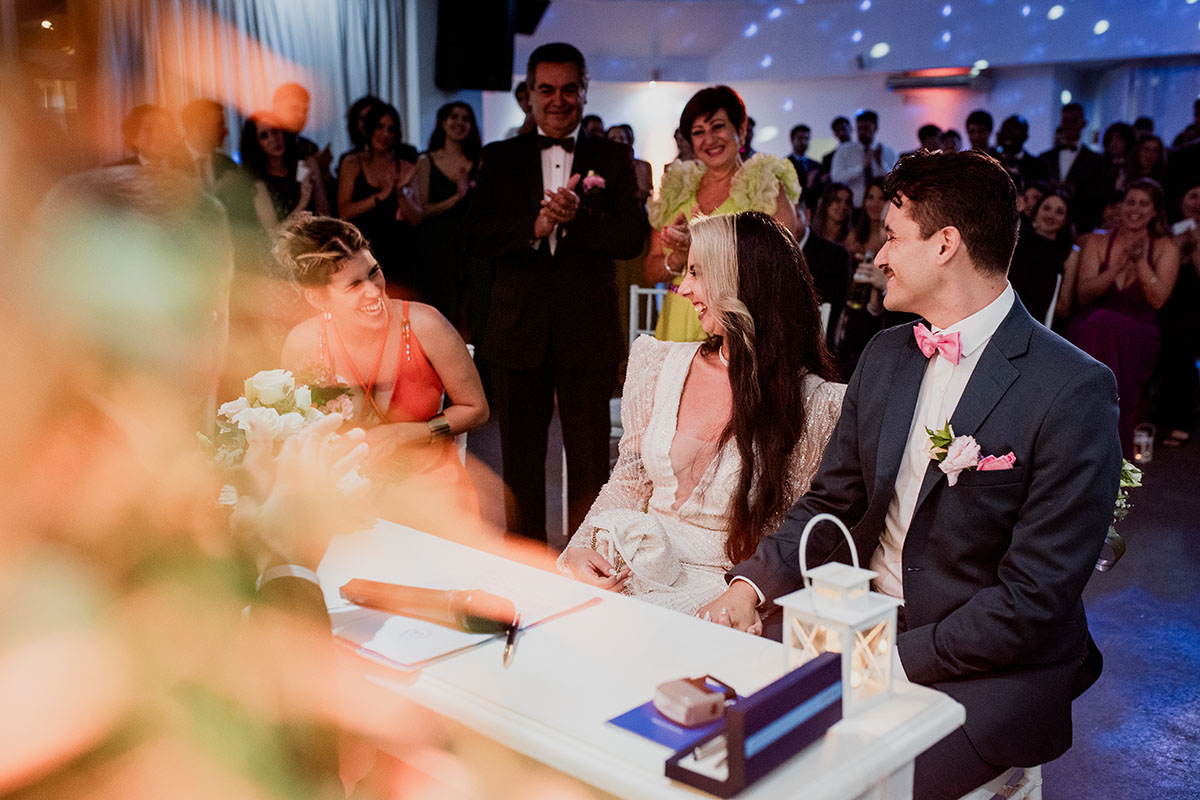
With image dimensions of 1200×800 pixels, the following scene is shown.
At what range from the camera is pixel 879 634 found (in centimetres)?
123

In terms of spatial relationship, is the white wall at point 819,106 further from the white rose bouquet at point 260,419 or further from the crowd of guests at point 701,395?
the white rose bouquet at point 260,419

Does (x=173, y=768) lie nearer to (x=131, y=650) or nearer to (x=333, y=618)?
(x=131, y=650)

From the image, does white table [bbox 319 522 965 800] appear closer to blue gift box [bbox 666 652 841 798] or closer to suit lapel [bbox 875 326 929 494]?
blue gift box [bbox 666 652 841 798]

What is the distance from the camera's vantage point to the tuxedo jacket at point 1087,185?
27.0ft

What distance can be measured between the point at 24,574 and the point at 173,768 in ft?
0.91

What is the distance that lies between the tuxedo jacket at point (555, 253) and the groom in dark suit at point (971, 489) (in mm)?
1515

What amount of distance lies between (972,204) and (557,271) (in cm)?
180

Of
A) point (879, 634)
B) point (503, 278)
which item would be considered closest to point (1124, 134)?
point (503, 278)

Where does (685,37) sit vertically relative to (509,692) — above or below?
above

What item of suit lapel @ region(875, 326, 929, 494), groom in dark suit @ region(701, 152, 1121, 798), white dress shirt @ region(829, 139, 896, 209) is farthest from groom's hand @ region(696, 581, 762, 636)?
white dress shirt @ region(829, 139, 896, 209)

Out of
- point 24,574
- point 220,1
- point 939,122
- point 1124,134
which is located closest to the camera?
point 24,574

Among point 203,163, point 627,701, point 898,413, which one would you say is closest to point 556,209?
point 898,413

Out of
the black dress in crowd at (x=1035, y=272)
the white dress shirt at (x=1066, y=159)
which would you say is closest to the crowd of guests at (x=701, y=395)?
the black dress in crowd at (x=1035, y=272)

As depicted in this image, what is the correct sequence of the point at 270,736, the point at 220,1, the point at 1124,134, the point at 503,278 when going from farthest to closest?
the point at 1124,134 → the point at 220,1 → the point at 503,278 → the point at 270,736
